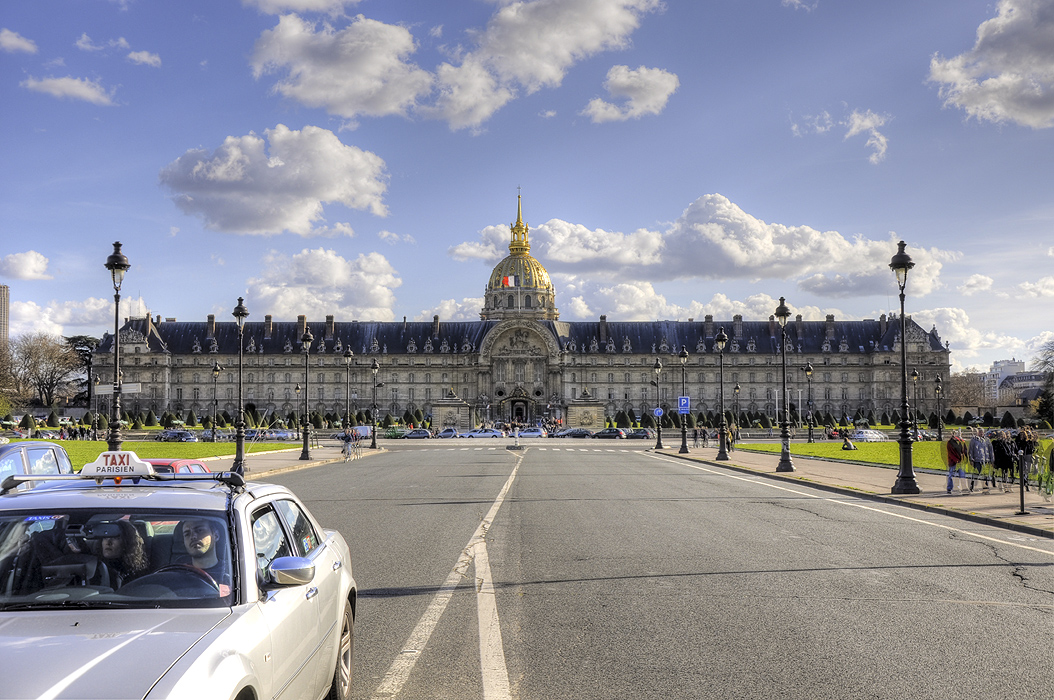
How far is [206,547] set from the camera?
4.37 m

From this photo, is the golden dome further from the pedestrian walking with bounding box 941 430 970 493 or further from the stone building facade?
the pedestrian walking with bounding box 941 430 970 493

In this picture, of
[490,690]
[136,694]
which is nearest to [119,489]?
[136,694]

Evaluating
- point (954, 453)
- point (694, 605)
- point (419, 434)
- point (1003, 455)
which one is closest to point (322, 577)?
point (694, 605)

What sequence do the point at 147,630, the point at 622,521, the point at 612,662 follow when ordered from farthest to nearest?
the point at 622,521 < the point at 612,662 < the point at 147,630

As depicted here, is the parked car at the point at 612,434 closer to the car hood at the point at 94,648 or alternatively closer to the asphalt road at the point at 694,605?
the asphalt road at the point at 694,605

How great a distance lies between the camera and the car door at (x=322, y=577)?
496 centimetres

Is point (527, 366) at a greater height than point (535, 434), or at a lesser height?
greater

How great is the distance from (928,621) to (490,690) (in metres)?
4.15

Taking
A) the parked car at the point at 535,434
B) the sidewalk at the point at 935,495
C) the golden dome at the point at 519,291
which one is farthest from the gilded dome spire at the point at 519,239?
the sidewalk at the point at 935,495

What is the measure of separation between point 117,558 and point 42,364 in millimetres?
126903

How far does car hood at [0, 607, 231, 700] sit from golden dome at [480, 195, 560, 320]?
143458 millimetres

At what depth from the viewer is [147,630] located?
364 cm

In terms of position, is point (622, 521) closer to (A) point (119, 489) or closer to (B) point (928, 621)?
(B) point (928, 621)

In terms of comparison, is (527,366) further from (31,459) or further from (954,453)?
(31,459)
